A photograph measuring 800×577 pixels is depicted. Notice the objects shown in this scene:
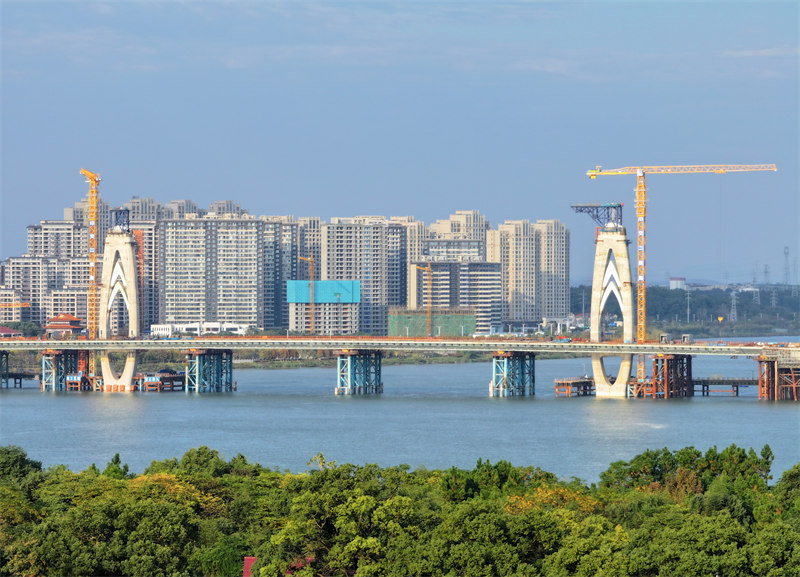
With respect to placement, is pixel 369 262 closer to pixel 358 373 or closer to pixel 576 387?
pixel 358 373

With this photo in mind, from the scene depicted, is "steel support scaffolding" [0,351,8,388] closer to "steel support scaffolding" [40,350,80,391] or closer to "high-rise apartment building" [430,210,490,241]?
"steel support scaffolding" [40,350,80,391]

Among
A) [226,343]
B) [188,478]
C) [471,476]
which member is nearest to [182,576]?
[188,478]

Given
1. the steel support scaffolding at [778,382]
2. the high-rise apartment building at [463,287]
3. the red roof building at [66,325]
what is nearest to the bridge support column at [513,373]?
the steel support scaffolding at [778,382]

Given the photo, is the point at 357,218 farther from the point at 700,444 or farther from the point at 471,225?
the point at 700,444

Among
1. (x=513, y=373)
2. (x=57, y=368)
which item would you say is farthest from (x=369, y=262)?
(x=513, y=373)

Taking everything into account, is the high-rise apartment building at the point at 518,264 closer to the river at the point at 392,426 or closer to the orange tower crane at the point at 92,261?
the orange tower crane at the point at 92,261

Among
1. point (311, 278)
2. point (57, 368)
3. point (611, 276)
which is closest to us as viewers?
point (611, 276)
